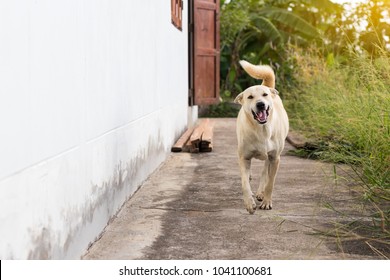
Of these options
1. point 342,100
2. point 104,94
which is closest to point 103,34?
point 104,94

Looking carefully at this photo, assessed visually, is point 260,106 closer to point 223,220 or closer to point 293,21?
point 223,220

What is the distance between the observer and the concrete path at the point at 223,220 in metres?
3.89

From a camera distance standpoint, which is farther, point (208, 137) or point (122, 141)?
point (208, 137)

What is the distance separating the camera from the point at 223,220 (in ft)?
15.7

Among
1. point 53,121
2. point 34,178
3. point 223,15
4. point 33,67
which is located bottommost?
point 34,178

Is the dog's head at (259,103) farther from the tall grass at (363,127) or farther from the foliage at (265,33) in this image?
the foliage at (265,33)

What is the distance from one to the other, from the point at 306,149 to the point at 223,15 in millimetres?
10696

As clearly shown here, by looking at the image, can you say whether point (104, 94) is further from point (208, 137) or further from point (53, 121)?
point (208, 137)

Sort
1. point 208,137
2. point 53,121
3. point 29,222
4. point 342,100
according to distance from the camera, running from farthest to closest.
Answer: point 208,137, point 342,100, point 53,121, point 29,222

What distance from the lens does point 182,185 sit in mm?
6359

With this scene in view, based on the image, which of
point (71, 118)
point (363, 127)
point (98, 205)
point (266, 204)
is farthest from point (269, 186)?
point (71, 118)

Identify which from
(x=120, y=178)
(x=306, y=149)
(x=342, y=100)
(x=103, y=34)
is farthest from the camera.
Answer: (x=306, y=149)

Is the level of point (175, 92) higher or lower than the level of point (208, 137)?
higher

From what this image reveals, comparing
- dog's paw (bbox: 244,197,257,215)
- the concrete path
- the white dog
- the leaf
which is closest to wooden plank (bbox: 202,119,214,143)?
the concrete path
